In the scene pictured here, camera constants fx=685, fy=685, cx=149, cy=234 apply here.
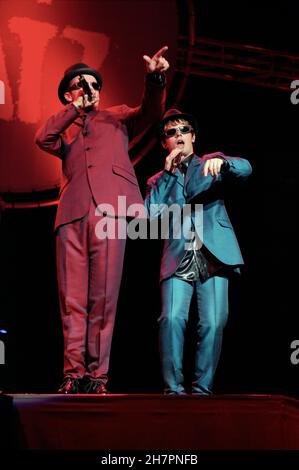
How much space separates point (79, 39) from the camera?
4.89 meters

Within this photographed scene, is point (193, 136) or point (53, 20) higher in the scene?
point (53, 20)

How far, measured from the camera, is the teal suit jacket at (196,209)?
152 inches

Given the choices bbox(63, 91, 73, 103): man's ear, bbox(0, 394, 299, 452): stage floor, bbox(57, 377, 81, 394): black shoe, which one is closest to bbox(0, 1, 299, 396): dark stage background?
bbox(63, 91, 73, 103): man's ear

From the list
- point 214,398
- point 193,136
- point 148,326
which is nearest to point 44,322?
point 148,326

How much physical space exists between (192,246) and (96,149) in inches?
30.4

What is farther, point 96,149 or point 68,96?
point 68,96

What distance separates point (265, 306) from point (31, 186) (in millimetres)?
1957

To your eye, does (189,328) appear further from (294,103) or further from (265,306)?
(294,103)

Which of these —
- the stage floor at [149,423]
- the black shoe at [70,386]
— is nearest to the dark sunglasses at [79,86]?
the black shoe at [70,386]

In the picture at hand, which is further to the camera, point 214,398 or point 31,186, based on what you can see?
point 31,186

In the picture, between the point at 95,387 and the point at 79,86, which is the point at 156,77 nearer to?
the point at 79,86

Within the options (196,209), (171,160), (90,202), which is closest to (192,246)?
(196,209)

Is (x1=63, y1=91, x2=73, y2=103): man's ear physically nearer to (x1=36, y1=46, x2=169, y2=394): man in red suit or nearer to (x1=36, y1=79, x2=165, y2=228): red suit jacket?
(x1=36, y1=46, x2=169, y2=394): man in red suit

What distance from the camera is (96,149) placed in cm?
384
